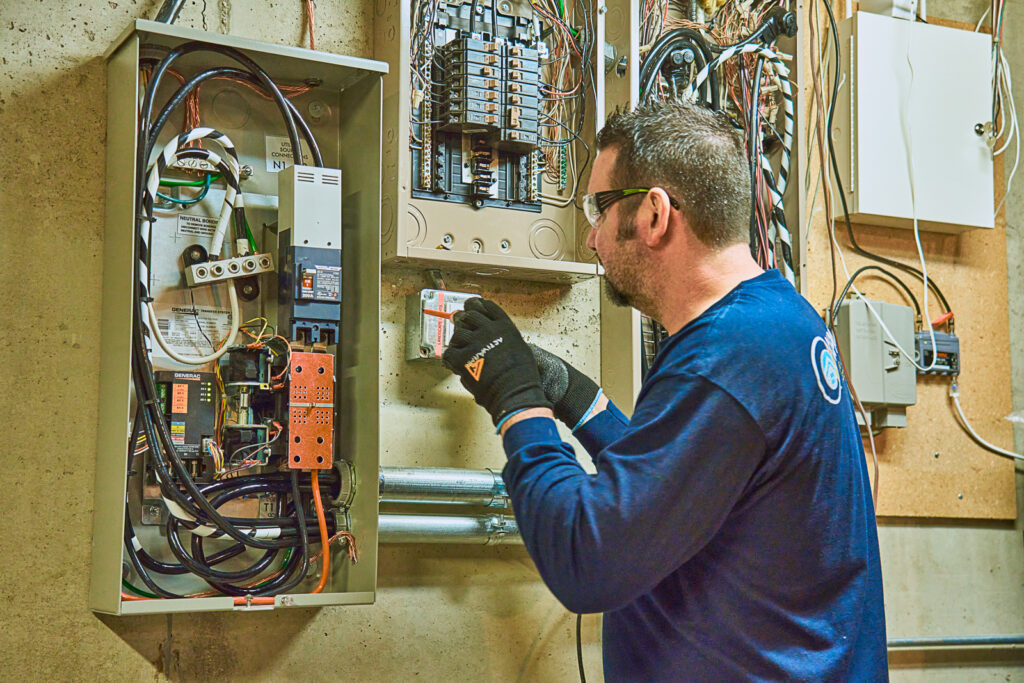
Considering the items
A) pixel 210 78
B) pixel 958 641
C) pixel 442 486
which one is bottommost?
pixel 958 641

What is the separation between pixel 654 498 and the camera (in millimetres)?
1293

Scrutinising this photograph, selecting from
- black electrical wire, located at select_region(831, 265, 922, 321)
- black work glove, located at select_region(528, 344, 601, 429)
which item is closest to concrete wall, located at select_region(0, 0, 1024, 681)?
black work glove, located at select_region(528, 344, 601, 429)

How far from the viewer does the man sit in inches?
51.2

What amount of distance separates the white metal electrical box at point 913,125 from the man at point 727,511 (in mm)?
1316

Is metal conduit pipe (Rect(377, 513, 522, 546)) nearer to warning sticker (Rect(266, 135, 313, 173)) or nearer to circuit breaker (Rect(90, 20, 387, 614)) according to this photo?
circuit breaker (Rect(90, 20, 387, 614))

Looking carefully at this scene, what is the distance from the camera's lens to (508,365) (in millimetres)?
1654

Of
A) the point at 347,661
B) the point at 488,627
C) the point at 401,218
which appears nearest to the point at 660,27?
the point at 401,218

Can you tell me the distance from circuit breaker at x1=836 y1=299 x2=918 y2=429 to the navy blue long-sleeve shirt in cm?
121

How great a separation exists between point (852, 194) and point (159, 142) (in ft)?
5.50

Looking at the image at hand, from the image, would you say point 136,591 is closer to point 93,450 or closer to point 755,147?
point 93,450

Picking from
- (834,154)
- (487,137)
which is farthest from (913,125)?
(487,137)

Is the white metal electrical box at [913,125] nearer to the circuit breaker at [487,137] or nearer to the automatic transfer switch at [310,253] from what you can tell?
the circuit breaker at [487,137]

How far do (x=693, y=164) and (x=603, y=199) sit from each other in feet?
0.52

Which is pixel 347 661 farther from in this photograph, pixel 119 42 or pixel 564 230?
pixel 119 42
